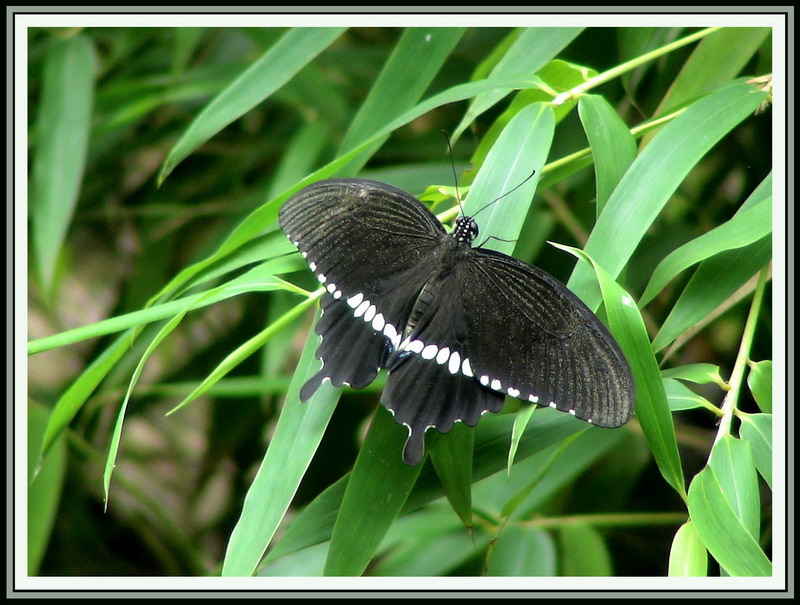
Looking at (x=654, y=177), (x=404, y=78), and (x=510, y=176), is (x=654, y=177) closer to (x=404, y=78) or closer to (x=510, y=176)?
(x=510, y=176)

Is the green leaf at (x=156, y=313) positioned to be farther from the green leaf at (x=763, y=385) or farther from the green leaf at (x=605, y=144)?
the green leaf at (x=763, y=385)

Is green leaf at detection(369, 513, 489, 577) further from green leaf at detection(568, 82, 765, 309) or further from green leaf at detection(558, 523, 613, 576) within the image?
green leaf at detection(568, 82, 765, 309)

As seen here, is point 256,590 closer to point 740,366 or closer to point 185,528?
point 740,366

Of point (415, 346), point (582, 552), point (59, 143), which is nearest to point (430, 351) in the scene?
point (415, 346)

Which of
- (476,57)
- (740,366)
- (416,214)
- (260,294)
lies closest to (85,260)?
(260,294)

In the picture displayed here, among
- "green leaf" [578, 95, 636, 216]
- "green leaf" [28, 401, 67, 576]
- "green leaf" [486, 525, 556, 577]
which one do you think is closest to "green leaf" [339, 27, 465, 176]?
"green leaf" [578, 95, 636, 216]

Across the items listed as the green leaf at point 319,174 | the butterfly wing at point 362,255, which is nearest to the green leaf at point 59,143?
the green leaf at point 319,174
